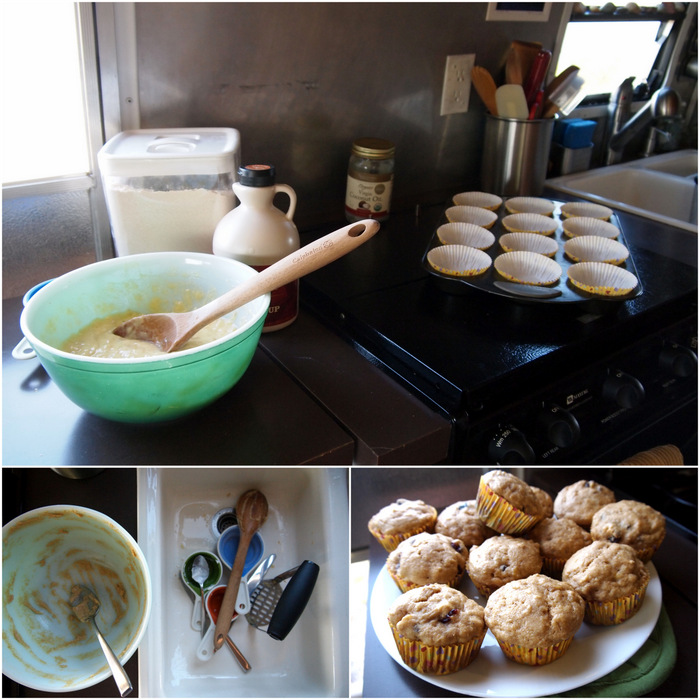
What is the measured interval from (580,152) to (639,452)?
0.74 metres

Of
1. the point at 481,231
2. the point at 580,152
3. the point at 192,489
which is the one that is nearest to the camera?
the point at 192,489

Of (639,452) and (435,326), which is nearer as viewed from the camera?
(435,326)

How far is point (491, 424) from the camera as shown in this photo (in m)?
0.76

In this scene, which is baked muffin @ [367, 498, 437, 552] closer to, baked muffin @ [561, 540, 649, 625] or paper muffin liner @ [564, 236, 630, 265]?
baked muffin @ [561, 540, 649, 625]

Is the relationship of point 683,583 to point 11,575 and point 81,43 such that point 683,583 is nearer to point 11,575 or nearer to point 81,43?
point 11,575

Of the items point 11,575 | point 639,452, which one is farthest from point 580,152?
point 11,575

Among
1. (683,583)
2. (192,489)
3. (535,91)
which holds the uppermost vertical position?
(535,91)

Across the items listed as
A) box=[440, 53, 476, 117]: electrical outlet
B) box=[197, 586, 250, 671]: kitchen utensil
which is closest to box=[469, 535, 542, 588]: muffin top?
box=[197, 586, 250, 671]: kitchen utensil

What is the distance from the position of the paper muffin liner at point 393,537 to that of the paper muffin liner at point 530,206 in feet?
1.86

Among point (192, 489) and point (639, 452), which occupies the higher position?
point (192, 489)

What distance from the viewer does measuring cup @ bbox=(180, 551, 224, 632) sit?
0.61 metres

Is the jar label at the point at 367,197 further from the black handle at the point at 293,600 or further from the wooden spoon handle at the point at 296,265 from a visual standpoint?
the black handle at the point at 293,600

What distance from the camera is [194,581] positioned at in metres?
0.62

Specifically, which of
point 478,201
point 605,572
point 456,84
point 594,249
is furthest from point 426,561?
point 456,84
